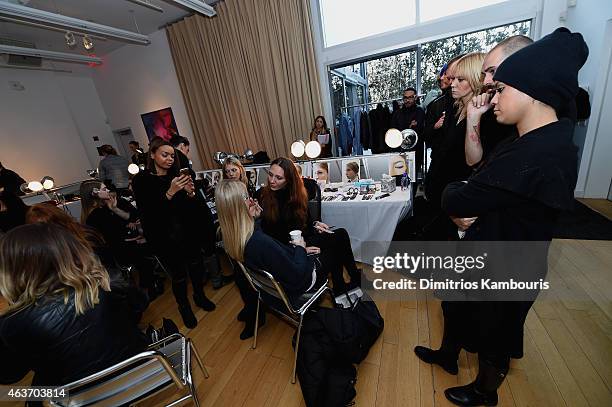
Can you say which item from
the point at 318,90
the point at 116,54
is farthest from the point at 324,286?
the point at 116,54

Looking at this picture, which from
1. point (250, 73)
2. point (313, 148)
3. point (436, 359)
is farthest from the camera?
point (250, 73)

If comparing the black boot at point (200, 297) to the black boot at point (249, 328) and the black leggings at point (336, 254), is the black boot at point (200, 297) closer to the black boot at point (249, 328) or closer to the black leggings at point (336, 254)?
the black boot at point (249, 328)

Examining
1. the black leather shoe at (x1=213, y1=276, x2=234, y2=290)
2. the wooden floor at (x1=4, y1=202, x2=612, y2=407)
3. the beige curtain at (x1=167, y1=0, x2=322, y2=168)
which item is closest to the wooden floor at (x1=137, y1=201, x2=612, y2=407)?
the wooden floor at (x1=4, y1=202, x2=612, y2=407)

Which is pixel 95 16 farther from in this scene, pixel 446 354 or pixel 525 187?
pixel 446 354

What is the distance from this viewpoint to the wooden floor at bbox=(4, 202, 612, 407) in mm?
1353

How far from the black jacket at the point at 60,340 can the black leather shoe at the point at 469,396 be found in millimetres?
1625

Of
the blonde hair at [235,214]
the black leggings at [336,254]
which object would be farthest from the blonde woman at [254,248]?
the black leggings at [336,254]

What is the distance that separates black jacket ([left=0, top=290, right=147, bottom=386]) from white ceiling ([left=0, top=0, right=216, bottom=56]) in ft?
14.8

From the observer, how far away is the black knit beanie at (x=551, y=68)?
0.72 m

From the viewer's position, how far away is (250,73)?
5027 millimetres

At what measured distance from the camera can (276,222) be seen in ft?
6.97

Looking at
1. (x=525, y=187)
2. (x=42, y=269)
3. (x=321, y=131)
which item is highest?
(x=321, y=131)

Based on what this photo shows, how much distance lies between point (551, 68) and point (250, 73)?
5.19 meters

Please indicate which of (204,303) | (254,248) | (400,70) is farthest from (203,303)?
(400,70)
